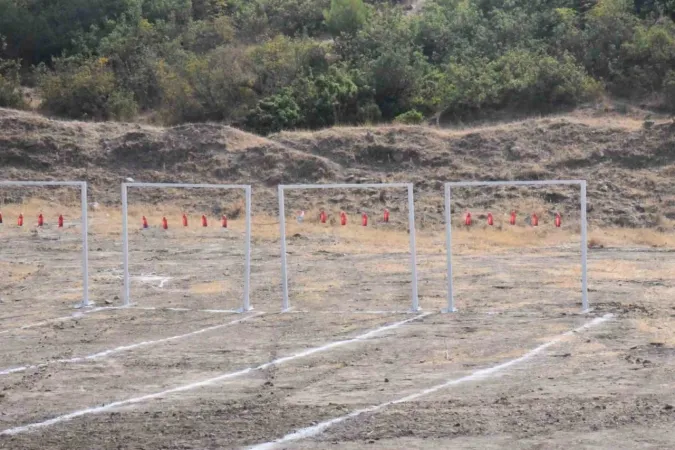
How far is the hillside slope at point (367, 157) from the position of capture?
125 feet

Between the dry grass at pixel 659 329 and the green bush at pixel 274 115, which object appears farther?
the green bush at pixel 274 115

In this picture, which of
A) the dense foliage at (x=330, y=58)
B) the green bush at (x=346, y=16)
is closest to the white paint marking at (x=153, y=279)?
the dense foliage at (x=330, y=58)

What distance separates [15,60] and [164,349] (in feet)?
171

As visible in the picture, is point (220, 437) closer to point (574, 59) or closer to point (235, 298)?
point (235, 298)

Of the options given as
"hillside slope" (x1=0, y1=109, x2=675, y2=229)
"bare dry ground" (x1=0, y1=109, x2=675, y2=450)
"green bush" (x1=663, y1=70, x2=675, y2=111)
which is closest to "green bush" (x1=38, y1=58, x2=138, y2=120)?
"bare dry ground" (x1=0, y1=109, x2=675, y2=450)

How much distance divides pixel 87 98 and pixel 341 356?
43.1 meters

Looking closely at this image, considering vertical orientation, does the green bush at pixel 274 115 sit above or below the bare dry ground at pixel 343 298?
above

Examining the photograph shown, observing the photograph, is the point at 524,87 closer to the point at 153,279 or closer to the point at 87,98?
the point at 87,98

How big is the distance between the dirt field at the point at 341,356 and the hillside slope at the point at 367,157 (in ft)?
40.8

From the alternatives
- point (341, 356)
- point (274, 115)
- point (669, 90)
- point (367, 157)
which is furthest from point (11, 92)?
point (341, 356)

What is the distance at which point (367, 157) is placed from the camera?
41469 mm

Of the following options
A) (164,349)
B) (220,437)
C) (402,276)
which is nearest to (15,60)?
(402,276)

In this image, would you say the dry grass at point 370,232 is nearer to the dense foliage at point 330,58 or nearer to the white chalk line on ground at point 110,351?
the white chalk line on ground at point 110,351

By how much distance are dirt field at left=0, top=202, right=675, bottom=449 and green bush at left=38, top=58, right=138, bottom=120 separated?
2775 cm
